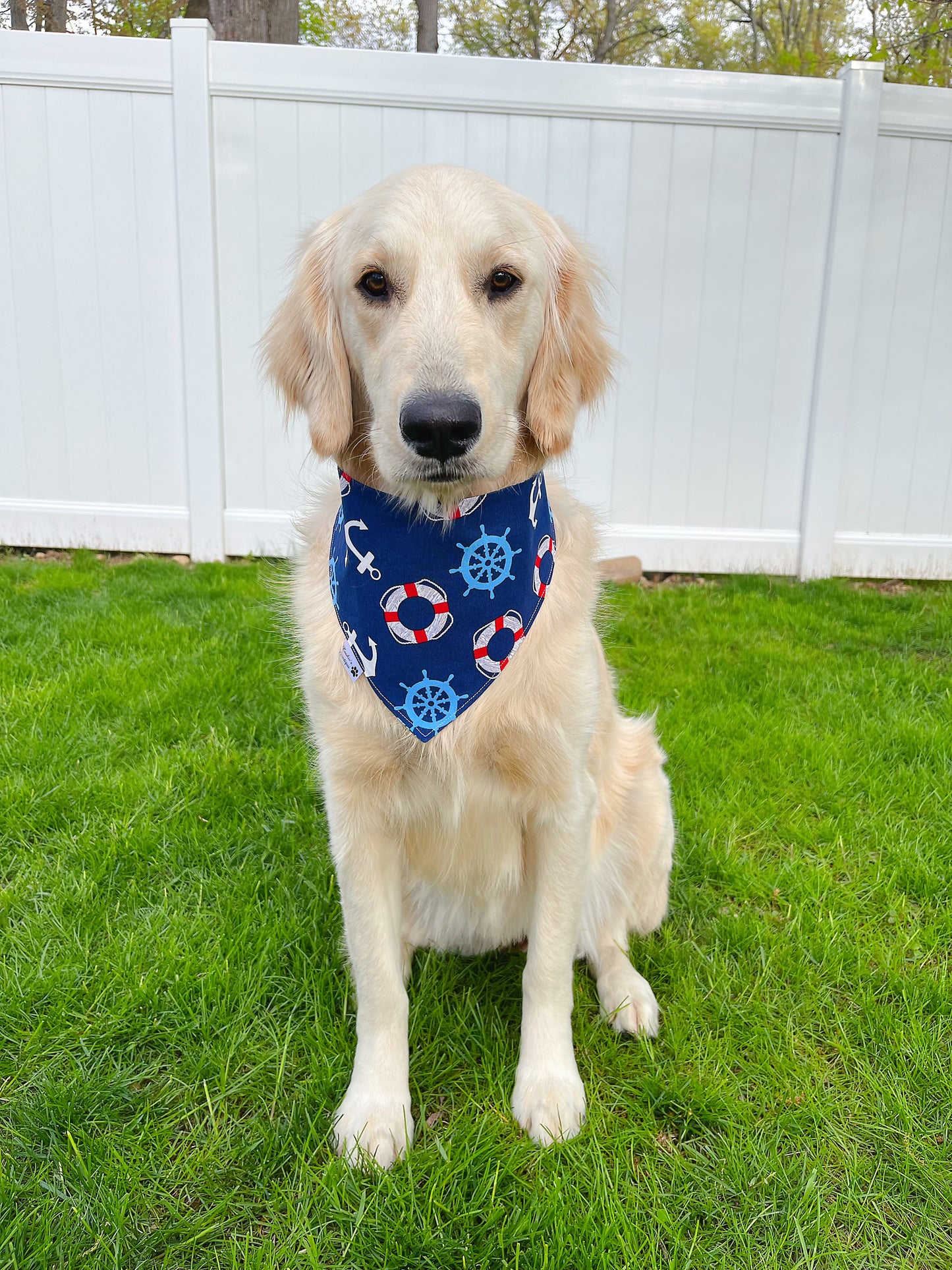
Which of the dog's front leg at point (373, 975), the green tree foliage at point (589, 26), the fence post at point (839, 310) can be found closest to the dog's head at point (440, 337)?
the dog's front leg at point (373, 975)

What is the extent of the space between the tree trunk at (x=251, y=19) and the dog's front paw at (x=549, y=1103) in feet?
20.3

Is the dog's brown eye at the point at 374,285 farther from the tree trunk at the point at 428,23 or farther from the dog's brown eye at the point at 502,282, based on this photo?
the tree trunk at the point at 428,23

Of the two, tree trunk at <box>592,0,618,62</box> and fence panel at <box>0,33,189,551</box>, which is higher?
tree trunk at <box>592,0,618,62</box>

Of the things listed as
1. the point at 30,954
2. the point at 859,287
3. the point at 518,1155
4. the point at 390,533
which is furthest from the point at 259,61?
the point at 518,1155

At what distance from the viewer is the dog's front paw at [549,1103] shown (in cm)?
159

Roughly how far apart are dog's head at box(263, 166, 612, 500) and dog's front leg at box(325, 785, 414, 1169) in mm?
684

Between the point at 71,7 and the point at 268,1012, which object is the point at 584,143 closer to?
the point at 268,1012

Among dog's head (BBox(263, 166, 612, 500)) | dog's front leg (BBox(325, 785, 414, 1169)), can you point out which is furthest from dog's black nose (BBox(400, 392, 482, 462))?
dog's front leg (BBox(325, 785, 414, 1169))

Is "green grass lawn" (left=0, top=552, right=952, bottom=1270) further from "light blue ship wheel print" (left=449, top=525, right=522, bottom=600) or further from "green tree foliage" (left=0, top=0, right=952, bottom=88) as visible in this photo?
"green tree foliage" (left=0, top=0, right=952, bottom=88)

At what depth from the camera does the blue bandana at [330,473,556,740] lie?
1628 millimetres

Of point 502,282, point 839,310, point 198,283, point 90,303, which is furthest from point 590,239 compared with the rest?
point 502,282

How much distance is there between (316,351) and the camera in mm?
1744

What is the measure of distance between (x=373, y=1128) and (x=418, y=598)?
0.98 meters

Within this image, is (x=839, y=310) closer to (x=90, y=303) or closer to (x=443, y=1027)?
(x=90, y=303)
